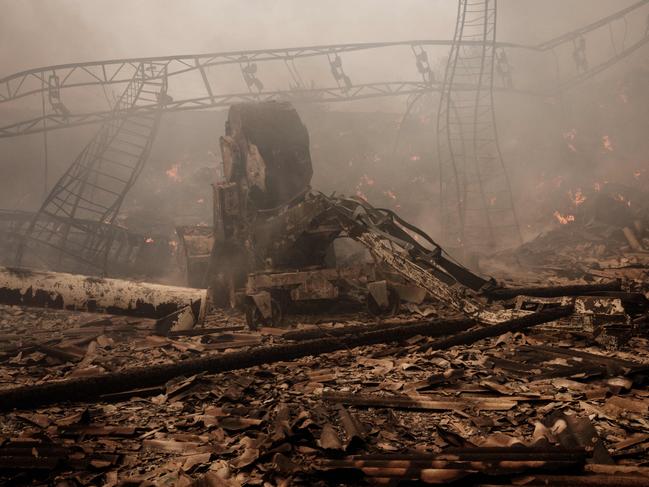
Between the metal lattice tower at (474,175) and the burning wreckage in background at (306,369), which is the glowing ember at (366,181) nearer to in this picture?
the metal lattice tower at (474,175)

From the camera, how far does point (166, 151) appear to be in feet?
89.0

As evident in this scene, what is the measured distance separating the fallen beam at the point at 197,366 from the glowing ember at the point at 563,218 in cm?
1328

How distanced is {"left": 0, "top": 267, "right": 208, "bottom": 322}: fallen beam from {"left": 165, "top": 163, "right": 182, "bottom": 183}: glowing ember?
1805 cm

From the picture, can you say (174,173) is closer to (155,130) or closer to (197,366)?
(155,130)

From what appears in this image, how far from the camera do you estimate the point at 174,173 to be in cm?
2558

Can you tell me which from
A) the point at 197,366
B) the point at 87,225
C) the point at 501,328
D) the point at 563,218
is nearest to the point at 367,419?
the point at 197,366

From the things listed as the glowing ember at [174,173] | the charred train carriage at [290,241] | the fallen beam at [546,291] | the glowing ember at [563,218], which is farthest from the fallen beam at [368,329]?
the glowing ember at [174,173]

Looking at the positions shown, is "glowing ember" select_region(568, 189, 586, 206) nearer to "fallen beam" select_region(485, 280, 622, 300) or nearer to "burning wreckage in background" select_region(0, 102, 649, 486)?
"fallen beam" select_region(485, 280, 622, 300)

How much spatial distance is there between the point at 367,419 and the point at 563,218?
16977 millimetres

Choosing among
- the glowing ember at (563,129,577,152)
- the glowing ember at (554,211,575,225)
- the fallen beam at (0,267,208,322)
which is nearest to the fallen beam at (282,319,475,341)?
the fallen beam at (0,267,208,322)

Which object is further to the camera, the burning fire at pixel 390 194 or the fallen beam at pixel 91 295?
the burning fire at pixel 390 194

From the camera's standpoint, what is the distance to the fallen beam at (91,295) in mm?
7344

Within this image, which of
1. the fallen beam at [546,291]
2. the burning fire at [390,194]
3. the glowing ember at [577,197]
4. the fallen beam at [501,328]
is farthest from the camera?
the burning fire at [390,194]

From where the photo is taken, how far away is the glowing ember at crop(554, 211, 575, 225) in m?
17.5
